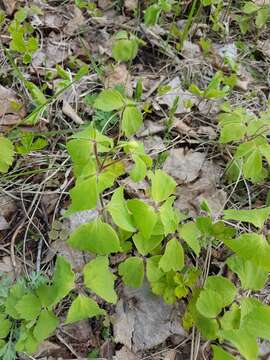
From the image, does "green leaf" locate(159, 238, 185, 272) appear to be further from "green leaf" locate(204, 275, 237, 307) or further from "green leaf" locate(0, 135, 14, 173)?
"green leaf" locate(0, 135, 14, 173)

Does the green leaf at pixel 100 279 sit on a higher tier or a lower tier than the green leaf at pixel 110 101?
lower

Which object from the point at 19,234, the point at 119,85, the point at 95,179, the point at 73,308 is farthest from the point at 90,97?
the point at 73,308

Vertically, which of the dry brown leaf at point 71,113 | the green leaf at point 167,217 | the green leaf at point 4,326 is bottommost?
the green leaf at point 4,326

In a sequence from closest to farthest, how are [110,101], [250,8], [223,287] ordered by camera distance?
[223,287] < [110,101] < [250,8]

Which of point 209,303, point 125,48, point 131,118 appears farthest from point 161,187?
point 125,48

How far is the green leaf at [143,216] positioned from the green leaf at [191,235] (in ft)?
0.66

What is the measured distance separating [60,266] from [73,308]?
14 cm

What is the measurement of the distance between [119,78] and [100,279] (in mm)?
1170

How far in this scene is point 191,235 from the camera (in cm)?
163

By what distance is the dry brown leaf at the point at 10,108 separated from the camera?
201cm

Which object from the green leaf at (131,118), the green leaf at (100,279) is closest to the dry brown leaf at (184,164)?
the green leaf at (131,118)

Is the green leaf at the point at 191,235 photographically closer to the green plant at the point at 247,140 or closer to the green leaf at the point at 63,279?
the green plant at the point at 247,140

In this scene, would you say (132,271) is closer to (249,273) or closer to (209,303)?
(209,303)

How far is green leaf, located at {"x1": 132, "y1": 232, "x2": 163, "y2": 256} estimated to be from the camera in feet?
5.11
